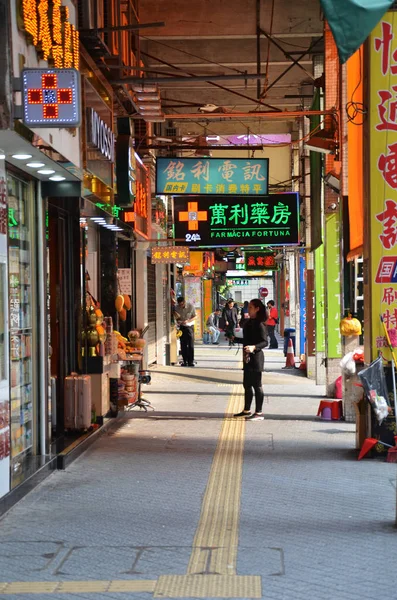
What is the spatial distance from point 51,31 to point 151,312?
15022mm

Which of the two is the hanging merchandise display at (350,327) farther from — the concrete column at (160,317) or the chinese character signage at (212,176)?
the concrete column at (160,317)

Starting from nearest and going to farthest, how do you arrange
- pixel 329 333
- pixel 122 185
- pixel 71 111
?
pixel 71 111 < pixel 122 185 < pixel 329 333

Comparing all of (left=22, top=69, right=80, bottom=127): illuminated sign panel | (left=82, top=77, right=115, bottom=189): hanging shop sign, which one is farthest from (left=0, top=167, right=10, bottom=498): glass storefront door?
(left=82, top=77, right=115, bottom=189): hanging shop sign

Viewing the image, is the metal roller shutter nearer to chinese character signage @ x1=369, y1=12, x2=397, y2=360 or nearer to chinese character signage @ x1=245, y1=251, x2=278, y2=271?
chinese character signage @ x1=245, y1=251, x2=278, y2=271

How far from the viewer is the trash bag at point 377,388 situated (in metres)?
8.81

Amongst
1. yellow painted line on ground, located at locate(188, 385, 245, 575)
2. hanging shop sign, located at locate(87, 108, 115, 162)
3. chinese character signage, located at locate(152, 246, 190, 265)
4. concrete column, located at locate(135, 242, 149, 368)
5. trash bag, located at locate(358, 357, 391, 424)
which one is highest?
hanging shop sign, located at locate(87, 108, 115, 162)

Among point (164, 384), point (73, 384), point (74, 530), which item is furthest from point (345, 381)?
point (164, 384)

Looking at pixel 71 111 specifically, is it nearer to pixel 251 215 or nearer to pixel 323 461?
pixel 323 461

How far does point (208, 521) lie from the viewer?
7.14 meters

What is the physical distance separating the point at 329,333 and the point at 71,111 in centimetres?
1018

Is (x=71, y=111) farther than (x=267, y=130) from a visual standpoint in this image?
No

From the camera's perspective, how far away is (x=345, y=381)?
39.3 feet

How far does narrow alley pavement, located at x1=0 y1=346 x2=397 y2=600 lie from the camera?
5.51 m

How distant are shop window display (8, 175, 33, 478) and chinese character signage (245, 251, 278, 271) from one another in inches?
1017
